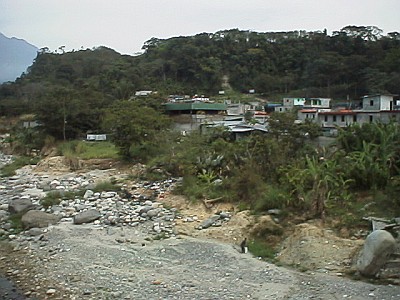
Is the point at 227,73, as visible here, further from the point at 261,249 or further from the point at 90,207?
the point at 261,249

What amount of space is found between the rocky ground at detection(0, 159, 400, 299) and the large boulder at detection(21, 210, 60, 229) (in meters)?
0.30

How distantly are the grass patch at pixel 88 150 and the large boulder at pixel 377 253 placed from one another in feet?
59.9

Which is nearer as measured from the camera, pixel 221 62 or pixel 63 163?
pixel 63 163

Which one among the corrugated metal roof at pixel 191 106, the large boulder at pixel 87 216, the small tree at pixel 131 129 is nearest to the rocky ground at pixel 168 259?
the large boulder at pixel 87 216

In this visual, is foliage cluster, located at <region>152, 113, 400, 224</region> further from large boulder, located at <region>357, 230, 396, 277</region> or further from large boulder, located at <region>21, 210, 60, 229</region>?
large boulder, located at <region>21, 210, 60, 229</region>

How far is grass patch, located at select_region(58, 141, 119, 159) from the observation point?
87.2 feet

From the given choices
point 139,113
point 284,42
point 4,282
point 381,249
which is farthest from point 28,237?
point 284,42

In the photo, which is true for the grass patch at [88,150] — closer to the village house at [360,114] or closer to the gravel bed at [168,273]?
the village house at [360,114]

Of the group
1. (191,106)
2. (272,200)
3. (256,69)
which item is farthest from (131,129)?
(256,69)

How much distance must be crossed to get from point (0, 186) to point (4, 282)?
13138 millimetres

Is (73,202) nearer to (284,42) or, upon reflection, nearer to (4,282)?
(4,282)

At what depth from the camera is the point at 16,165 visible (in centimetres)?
2939

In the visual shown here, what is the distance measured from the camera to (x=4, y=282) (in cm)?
1052

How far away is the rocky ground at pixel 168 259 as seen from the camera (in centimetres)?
938
